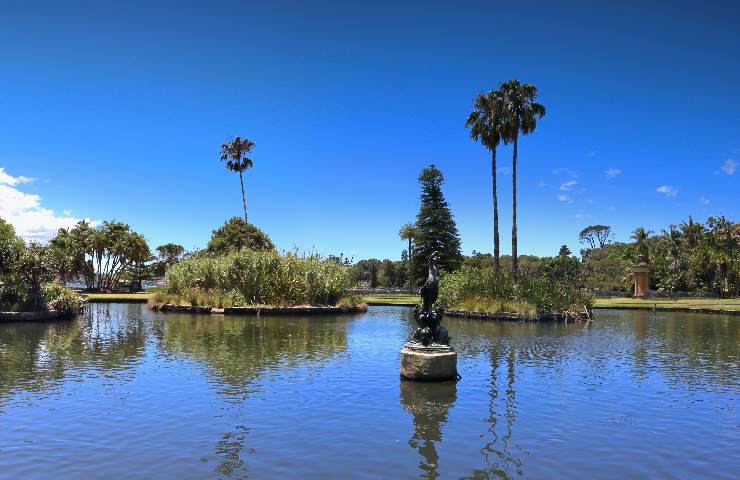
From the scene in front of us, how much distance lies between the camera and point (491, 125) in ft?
142

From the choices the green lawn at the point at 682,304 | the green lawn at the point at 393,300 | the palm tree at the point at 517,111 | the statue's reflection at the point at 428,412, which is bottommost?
the statue's reflection at the point at 428,412

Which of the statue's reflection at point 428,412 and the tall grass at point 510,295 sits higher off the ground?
A: the tall grass at point 510,295

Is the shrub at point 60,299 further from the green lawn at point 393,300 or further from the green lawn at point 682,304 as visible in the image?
the green lawn at point 682,304

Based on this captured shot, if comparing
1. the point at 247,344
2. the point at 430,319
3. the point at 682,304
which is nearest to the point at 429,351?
the point at 430,319

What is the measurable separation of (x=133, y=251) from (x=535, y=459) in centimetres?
7494

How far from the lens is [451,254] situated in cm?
7012

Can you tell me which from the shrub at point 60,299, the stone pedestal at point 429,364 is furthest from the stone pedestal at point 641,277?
the stone pedestal at point 429,364

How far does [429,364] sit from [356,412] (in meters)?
3.22

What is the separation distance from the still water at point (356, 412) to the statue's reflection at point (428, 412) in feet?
0.17

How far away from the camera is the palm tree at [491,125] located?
42.7 m

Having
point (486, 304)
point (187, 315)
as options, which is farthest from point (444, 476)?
point (187, 315)

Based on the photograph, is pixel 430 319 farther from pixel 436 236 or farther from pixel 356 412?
pixel 436 236

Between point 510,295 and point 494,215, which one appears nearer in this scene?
point 510,295

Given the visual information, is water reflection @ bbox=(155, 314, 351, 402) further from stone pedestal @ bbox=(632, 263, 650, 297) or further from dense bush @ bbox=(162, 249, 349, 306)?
stone pedestal @ bbox=(632, 263, 650, 297)
